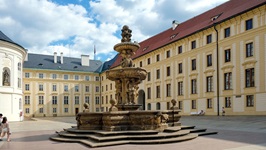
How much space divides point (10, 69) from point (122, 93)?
24.7 meters

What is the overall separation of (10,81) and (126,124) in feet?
87.5

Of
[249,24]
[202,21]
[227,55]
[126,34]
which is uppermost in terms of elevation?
[202,21]

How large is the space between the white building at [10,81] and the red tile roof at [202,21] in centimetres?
2138

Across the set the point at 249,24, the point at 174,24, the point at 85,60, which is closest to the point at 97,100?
the point at 85,60

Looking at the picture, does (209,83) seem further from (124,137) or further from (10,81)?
(124,137)

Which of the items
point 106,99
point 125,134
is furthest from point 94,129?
point 106,99

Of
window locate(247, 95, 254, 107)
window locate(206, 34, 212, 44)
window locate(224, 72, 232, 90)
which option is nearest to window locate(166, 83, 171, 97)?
window locate(206, 34, 212, 44)

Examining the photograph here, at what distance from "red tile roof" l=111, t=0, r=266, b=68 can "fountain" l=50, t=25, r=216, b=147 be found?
65.0 ft

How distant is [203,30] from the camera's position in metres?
34.4

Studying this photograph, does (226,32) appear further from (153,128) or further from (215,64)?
(153,128)

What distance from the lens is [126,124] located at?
38.2 ft

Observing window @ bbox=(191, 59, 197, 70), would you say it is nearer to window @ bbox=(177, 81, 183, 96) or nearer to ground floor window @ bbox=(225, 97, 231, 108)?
window @ bbox=(177, 81, 183, 96)

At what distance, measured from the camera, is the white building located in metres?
32.5

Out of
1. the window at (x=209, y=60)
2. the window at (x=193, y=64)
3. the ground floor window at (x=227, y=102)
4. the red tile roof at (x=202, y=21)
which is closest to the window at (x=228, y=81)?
the ground floor window at (x=227, y=102)
